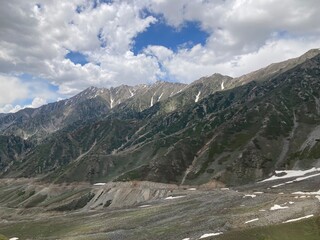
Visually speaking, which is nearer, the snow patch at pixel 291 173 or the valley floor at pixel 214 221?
the valley floor at pixel 214 221

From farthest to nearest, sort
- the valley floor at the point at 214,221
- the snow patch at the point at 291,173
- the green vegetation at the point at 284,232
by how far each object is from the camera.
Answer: the snow patch at the point at 291,173 → the valley floor at the point at 214,221 → the green vegetation at the point at 284,232

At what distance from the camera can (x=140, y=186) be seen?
18375 centimetres

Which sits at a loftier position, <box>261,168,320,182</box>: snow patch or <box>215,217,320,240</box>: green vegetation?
<box>215,217,320,240</box>: green vegetation

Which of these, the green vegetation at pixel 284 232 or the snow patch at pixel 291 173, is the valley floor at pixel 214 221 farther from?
the snow patch at pixel 291 173

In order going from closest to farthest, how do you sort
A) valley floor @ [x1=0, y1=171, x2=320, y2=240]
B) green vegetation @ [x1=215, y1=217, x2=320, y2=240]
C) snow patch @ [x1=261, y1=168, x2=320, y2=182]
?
green vegetation @ [x1=215, y1=217, x2=320, y2=240] < valley floor @ [x1=0, y1=171, x2=320, y2=240] < snow patch @ [x1=261, y1=168, x2=320, y2=182]

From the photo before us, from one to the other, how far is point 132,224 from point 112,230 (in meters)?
6.26

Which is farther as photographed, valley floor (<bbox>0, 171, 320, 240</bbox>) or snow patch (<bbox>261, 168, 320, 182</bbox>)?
snow patch (<bbox>261, 168, 320, 182</bbox>)

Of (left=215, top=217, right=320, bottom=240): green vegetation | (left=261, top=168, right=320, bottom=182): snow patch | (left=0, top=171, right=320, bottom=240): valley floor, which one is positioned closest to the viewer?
(left=215, top=217, right=320, bottom=240): green vegetation

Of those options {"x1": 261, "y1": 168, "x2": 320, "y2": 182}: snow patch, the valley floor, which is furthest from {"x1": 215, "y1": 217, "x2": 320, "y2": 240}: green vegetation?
{"x1": 261, "y1": 168, "x2": 320, "y2": 182}: snow patch

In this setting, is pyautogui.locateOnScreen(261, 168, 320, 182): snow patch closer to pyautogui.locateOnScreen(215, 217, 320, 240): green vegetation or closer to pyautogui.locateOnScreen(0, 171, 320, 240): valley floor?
pyautogui.locateOnScreen(0, 171, 320, 240): valley floor

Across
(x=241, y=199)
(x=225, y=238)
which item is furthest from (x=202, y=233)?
(x=241, y=199)

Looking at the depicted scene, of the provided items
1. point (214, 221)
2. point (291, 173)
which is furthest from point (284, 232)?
point (291, 173)

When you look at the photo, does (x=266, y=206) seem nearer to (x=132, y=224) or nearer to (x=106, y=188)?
(x=132, y=224)

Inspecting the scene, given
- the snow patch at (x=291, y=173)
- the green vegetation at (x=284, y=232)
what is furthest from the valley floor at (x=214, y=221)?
the snow patch at (x=291, y=173)
